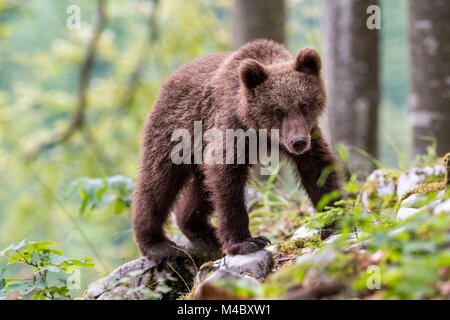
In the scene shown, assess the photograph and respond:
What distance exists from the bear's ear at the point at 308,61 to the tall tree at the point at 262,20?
286 cm

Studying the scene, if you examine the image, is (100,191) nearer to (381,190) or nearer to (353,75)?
(381,190)

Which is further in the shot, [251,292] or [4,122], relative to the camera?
[4,122]

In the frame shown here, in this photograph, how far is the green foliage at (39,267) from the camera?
3107 mm

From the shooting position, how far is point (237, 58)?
441 cm

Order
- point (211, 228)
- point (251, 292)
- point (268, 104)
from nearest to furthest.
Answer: point (251, 292) → point (268, 104) → point (211, 228)

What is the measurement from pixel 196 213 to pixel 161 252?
2.31ft

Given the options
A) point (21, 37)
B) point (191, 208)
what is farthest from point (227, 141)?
point (21, 37)

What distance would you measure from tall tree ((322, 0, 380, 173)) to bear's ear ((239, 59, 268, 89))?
290 cm

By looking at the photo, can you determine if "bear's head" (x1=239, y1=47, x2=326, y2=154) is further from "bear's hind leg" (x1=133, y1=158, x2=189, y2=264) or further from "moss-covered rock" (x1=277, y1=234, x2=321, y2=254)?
"bear's hind leg" (x1=133, y1=158, x2=189, y2=264)

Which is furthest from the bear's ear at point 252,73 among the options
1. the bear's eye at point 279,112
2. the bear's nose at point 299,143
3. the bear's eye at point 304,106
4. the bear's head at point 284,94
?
the bear's nose at point 299,143

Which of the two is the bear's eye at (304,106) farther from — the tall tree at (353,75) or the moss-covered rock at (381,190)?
the tall tree at (353,75)

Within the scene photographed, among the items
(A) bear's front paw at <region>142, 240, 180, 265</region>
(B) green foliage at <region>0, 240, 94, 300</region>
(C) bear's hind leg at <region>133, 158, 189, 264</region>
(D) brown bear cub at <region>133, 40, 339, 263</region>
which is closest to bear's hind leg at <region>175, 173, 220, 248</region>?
(D) brown bear cub at <region>133, 40, 339, 263</region>

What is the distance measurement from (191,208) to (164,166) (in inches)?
24.4
